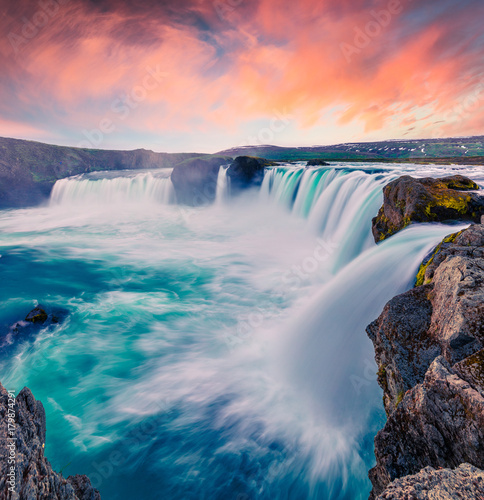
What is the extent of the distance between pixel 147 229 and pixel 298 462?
20635 mm

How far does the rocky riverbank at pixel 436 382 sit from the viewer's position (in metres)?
1.69

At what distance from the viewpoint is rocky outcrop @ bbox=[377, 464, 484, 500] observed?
4.57 ft

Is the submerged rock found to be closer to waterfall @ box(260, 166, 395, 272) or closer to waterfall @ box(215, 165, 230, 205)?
waterfall @ box(260, 166, 395, 272)

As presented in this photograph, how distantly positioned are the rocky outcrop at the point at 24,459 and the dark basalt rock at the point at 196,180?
96.2 ft

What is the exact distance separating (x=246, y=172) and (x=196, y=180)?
22.2 ft

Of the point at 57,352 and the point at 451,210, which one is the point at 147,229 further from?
the point at 451,210

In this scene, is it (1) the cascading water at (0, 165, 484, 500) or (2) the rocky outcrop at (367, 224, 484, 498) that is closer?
(2) the rocky outcrop at (367, 224, 484, 498)

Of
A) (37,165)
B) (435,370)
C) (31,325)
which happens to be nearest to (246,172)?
(31,325)

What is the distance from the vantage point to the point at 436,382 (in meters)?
2.11

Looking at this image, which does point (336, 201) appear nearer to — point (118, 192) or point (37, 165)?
point (118, 192)

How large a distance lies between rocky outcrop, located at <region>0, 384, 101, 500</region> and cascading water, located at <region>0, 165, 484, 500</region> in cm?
243

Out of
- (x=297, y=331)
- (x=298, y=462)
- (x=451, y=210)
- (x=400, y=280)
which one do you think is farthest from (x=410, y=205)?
(x=298, y=462)

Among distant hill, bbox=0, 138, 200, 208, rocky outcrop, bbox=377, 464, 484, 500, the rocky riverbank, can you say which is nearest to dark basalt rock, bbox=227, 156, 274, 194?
the rocky riverbank

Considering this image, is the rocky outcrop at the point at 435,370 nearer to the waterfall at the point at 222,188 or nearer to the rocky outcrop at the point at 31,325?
the rocky outcrop at the point at 31,325
